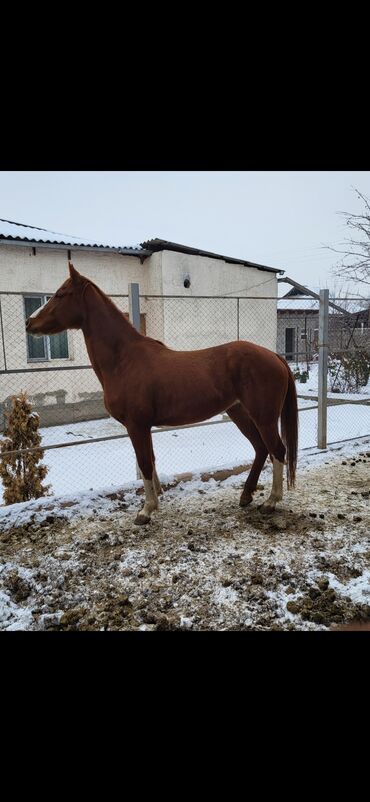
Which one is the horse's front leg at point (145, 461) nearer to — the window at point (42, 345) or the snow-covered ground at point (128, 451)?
the snow-covered ground at point (128, 451)

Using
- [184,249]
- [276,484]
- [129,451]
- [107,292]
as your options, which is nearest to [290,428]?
[276,484]

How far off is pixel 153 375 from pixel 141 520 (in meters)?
0.98

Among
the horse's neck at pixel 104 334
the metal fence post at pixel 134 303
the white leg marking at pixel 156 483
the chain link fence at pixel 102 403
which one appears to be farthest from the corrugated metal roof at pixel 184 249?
the white leg marking at pixel 156 483

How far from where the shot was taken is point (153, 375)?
9.10 feet

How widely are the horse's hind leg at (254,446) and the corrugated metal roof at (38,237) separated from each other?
4686 millimetres

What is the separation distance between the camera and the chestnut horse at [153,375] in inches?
108

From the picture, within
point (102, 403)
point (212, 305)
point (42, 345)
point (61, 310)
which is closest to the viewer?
point (61, 310)

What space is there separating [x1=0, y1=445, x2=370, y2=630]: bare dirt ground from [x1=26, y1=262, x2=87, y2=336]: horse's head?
1308 mm

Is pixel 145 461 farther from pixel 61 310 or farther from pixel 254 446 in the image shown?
pixel 61 310

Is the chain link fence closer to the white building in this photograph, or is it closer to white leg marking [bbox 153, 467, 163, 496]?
the white building

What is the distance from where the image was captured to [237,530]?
8.94 ft

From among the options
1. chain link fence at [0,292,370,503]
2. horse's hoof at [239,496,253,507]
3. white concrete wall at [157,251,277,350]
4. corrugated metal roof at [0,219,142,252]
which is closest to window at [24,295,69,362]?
chain link fence at [0,292,370,503]
